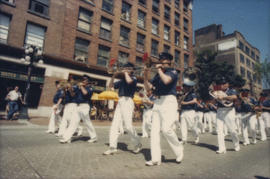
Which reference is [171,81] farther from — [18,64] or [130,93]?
[18,64]

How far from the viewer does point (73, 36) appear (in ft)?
57.7

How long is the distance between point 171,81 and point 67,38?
54.2 ft

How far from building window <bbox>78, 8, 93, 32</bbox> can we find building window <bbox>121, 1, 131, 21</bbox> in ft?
15.8

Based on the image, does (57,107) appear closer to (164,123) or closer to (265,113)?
(164,123)

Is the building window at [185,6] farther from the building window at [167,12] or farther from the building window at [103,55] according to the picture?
the building window at [103,55]

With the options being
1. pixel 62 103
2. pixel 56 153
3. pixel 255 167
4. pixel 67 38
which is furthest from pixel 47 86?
pixel 255 167

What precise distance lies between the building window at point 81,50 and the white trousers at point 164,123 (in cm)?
1615

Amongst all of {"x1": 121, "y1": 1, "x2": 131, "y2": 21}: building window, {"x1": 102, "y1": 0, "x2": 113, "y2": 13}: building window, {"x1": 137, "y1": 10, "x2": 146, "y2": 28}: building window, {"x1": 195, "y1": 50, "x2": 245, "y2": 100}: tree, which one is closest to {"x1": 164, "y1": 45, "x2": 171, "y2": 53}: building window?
{"x1": 137, "y1": 10, "x2": 146, "y2": 28}: building window

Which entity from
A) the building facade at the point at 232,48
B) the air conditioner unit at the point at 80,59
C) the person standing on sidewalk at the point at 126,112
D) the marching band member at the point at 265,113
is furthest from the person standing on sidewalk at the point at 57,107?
the building facade at the point at 232,48

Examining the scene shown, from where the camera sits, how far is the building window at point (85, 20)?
18.5 m

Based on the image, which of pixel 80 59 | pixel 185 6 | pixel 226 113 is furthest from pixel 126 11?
pixel 226 113

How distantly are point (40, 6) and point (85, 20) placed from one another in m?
4.52

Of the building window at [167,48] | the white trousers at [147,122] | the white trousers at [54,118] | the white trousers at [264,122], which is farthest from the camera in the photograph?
the building window at [167,48]

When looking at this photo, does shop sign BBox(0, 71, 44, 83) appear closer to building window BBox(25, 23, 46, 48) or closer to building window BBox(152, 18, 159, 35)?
building window BBox(25, 23, 46, 48)
